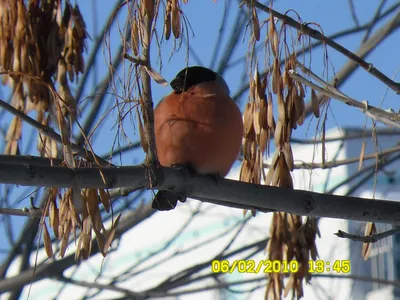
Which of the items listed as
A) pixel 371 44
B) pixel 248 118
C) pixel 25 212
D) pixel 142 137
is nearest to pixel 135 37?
pixel 142 137

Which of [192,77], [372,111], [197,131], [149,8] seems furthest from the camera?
[192,77]

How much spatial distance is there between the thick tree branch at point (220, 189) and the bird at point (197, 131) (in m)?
0.33

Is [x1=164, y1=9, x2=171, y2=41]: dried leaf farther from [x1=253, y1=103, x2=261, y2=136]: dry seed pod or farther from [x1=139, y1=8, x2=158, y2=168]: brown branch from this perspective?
[x1=253, y1=103, x2=261, y2=136]: dry seed pod

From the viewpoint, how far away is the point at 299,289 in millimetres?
2197

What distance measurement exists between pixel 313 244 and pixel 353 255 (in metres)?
2.61

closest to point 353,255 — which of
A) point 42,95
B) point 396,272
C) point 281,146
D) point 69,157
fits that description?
point 396,272

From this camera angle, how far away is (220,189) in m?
1.52

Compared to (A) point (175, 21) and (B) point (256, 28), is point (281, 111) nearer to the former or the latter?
(B) point (256, 28)

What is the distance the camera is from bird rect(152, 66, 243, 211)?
1918 millimetres

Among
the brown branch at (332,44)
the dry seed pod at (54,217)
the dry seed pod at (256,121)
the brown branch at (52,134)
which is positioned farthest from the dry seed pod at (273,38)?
the dry seed pod at (54,217)

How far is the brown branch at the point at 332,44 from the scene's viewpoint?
60.1 inches

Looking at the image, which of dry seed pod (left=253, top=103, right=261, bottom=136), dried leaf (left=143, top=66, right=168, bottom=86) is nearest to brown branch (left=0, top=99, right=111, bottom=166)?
dried leaf (left=143, top=66, right=168, bottom=86)

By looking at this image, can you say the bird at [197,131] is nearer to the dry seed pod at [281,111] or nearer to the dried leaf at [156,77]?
the dry seed pod at [281,111]

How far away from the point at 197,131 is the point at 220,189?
43 cm
